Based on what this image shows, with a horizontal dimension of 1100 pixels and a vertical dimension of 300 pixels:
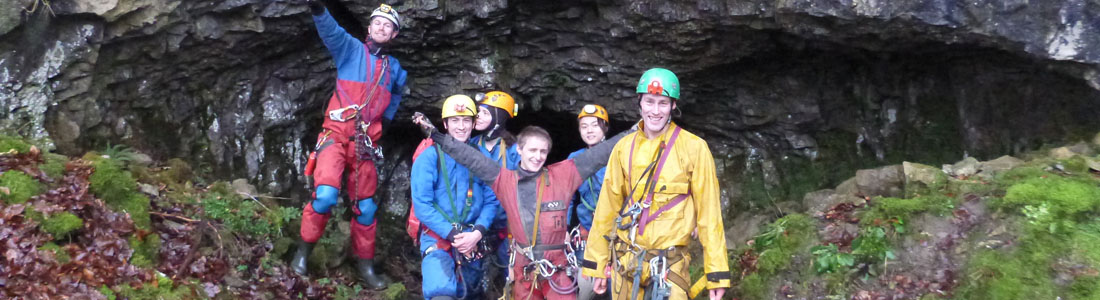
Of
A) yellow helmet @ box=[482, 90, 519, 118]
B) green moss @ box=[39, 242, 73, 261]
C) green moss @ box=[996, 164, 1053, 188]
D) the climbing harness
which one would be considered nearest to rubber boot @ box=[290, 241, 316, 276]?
green moss @ box=[39, 242, 73, 261]

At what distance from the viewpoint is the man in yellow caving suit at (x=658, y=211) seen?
4.55 meters

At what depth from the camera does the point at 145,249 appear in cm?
612

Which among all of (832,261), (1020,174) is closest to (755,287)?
(832,261)

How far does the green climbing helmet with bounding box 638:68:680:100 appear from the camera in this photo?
4586 millimetres

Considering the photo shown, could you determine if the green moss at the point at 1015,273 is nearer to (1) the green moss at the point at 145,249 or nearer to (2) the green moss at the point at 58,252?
(1) the green moss at the point at 145,249

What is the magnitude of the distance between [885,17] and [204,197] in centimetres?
696

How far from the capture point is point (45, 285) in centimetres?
515

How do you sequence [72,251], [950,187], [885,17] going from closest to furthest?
[72,251] → [950,187] → [885,17]

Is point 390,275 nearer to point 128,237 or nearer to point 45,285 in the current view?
point 128,237

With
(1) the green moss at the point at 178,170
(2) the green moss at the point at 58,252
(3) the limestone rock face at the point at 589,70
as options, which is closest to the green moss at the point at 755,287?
(3) the limestone rock face at the point at 589,70

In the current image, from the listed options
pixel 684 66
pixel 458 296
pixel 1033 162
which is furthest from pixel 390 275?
pixel 1033 162

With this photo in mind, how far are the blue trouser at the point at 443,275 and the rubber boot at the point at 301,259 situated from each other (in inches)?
74.6

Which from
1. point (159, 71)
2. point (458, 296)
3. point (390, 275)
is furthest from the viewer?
point (390, 275)

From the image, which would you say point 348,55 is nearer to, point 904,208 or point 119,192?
point 119,192
